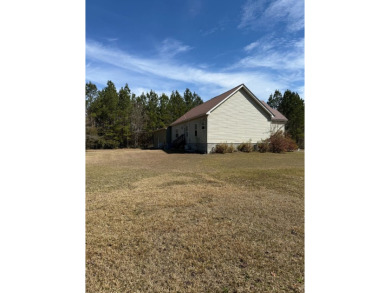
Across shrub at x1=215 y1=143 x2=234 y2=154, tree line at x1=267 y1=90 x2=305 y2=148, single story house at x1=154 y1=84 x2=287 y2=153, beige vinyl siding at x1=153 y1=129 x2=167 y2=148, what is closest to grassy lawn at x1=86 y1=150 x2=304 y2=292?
shrub at x1=215 y1=143 x2=234 y2=154

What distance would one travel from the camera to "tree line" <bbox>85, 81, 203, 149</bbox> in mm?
29359

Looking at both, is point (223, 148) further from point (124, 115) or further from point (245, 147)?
point (124, 115)

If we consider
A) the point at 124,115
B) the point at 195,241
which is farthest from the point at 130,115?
the point at 195,241

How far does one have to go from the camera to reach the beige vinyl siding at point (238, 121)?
17562 mm

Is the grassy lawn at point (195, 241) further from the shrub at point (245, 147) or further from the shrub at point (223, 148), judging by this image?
the shrub at point (245, 147)

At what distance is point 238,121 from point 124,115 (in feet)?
67.4

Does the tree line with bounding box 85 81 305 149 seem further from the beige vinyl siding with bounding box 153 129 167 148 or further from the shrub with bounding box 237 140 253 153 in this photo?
the shrub with bounding box 237 140 253 153

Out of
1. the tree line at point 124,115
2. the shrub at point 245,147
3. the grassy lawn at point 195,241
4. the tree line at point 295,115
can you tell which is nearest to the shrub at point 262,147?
the shrub at point 245,147

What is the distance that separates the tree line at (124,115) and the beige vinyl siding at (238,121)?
60.7 feet

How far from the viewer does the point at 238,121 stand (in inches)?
724

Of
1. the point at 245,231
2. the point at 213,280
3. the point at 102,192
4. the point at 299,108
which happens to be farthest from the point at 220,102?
the point at 299,108

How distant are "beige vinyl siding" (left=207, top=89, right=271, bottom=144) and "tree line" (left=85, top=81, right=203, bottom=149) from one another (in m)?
18.5

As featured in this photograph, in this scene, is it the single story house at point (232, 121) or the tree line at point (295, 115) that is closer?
the single story house at point (232, 121)
